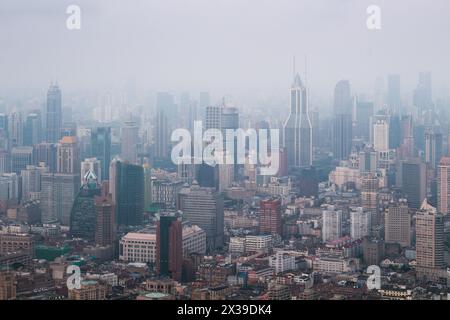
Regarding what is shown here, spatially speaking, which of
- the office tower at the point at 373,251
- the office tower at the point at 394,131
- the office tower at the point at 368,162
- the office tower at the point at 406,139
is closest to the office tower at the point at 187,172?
the office tower at the point at 368,162

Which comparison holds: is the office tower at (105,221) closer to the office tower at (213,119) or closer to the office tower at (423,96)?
the office tower at (213,119)

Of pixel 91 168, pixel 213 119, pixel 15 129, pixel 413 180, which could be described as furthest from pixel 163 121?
pixel 413 180

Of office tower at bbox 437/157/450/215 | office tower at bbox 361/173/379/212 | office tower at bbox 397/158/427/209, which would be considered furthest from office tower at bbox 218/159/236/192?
office tower at bbox 437/157/450/215

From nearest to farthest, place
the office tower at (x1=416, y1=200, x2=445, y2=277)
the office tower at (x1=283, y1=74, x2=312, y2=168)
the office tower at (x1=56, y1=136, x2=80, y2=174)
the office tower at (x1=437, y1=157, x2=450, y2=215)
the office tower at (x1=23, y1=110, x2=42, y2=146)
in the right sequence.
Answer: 1. the office tower at (x1=416, y1=200, x2=445, y2=277)
2. the office tower at (x1=283, y1=74, x2=312, y2=168)
3. the office tower at (x1=437, y1=157, x2=450, y2=215)
4. the office tower at (x1=23, y1=110, x2=42, y2=146)
5. the office tower at (x1=56, y1=136, x2=80, y2=174)

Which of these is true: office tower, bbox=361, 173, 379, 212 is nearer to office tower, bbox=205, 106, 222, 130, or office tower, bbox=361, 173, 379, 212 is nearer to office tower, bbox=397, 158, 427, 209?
office tower, bbox=397, 158, 427, 209

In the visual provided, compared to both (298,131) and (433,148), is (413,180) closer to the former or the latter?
(433,148)

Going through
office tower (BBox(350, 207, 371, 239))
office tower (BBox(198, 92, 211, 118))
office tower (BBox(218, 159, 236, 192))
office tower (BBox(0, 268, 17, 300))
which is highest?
office tower (BBox(198, 92, 211, 118))
